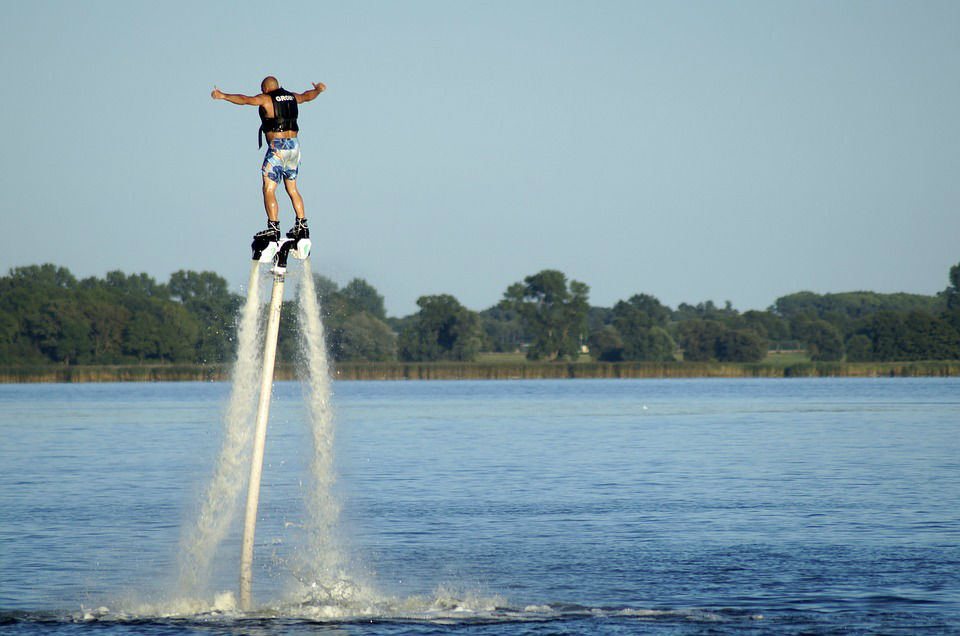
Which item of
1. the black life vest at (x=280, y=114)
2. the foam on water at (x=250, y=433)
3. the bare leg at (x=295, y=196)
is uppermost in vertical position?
the black life vest at (x=280, y=114)

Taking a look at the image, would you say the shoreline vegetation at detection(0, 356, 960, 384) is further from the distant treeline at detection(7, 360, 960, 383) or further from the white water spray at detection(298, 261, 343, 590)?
the white water spray at detection(298, 261, 343, 590)

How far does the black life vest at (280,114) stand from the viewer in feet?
62.5

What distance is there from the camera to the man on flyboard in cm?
1908

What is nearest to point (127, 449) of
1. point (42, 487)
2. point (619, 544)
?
point (42, 487)

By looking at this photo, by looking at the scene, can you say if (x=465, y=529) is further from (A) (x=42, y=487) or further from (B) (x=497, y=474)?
(A) (x=42, y=487)

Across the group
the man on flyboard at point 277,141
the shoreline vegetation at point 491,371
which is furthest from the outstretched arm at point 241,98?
the shoreline vegetation at point 491,371

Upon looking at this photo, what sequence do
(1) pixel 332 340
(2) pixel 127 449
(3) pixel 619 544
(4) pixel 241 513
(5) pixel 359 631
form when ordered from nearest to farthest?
(5) pixel 359 631 → (1) pixel 332 340 → (3) pixel 619 544 → (4) pixel 241 513 → (2) pixel 127 449

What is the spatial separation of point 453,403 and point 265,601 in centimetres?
9043

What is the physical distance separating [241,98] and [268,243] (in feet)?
6.92

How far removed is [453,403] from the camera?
115m

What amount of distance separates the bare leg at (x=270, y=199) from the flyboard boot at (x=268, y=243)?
0.35ft

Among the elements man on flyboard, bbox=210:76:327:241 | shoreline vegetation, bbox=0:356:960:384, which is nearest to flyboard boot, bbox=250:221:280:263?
man on flyboard, bbox=210:76:327:241

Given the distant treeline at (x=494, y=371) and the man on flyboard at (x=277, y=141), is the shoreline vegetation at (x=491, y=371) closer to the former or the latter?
the distant treeline at (x=494, y=371)

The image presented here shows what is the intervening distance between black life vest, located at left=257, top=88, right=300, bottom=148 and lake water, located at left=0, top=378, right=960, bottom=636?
4864 mm
